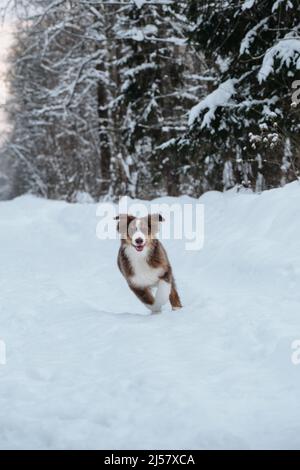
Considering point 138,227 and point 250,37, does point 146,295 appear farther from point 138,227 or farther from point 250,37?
point 250,37

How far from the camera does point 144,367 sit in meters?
4.68

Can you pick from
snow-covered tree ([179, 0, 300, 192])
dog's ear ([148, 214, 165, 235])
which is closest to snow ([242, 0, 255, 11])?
snow-covered tree ([179, 0, 300, 192])

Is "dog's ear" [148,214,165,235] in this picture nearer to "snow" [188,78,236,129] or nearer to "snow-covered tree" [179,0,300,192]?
"snow-covered tree" [179,0,300,192]

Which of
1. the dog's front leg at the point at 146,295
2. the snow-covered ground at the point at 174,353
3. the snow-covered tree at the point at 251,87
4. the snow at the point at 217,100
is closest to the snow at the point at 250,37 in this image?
the snow-covered tree at the point at 251,87

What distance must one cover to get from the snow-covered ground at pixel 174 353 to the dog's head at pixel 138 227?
886 mm

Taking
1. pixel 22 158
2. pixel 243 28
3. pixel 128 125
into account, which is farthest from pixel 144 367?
pixel 22 158

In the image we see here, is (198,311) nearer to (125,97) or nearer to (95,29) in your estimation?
(125,97)

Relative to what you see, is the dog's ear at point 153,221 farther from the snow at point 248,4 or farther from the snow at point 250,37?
the snow at point 248,4

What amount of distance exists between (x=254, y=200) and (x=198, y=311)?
15.8 feet

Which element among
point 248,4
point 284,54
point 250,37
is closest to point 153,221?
point 284,54

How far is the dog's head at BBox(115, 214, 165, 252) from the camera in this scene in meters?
6.83

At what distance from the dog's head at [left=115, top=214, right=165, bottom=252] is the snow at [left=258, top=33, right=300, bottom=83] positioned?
5051mm

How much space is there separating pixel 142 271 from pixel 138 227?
1.78 feet

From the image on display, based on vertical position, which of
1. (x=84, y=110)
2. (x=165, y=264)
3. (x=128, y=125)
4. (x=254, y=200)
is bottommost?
(x=165, y=264)
